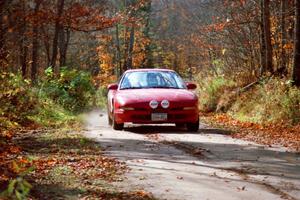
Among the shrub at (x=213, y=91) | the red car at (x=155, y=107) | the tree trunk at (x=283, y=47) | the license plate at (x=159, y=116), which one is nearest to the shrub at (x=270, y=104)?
the tree trunk at (x=283, y=47)

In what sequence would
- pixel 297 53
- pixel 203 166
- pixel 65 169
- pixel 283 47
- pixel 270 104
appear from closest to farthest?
pixel 65 169, pixel 203 166, pixel 270 104, pixel 297 53, pixel 283 47

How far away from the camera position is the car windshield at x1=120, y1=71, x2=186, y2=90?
1459 cm

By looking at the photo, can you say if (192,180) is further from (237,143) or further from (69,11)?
(69,11)

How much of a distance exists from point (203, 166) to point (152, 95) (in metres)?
5.69

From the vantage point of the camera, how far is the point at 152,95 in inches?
531

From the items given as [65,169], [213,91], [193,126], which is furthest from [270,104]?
[65,169]

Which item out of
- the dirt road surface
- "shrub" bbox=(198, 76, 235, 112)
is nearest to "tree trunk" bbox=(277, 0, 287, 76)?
"shrub" bbox=(198, 76, 235, 112)

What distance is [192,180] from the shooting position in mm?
6762

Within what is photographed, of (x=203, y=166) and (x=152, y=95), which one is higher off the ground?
(x=152, y=95)

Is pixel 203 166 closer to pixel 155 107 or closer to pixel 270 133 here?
pixel 155 107

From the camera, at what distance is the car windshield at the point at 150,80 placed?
47.9 ft

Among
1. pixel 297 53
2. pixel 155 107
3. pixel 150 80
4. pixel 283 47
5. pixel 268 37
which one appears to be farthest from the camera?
pixel 268 37

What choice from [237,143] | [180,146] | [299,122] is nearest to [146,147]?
[180,146]

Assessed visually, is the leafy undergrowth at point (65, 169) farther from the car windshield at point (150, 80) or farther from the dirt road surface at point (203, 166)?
the car windshield at point (150, 80)
